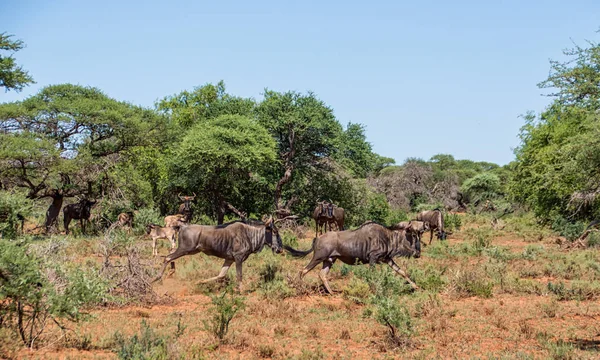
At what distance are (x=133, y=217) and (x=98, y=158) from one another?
3.39 meters

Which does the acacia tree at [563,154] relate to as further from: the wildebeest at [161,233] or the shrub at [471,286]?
the wildebeest at [161,233]

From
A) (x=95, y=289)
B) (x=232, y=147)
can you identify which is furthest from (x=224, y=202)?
(x=95, y=289)

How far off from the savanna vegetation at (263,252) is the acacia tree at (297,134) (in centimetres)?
9

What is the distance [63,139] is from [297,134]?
439 inches

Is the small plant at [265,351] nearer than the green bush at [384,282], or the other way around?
the small plant at [265,351]

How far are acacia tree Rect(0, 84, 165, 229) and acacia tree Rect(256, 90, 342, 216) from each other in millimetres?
6051

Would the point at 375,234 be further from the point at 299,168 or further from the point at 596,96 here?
the point at 299,168

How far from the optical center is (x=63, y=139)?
25.6m

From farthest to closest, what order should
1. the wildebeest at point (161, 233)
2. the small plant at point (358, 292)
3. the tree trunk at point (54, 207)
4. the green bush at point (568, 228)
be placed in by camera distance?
the tree trunk at point (54, 207) < the green bush at point (568, 228) < the wildebeest at point (161, 233) < the small plant at point (358, 292)

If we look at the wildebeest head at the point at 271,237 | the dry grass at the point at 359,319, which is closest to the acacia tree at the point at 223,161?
the dry grass at the point at 359,319

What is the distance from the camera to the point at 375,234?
13.1 m

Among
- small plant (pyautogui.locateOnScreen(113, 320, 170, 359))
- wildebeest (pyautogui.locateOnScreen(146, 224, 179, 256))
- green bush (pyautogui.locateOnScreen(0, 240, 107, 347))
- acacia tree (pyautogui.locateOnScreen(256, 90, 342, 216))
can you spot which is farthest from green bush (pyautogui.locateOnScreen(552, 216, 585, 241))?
green bush (pyautogui.locateOnScreen(0, 240, 107, 347))

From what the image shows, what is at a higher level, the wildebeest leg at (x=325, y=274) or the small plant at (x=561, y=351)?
the wildebeest leg at (x=325, y=274)

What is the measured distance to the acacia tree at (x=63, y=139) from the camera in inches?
866
